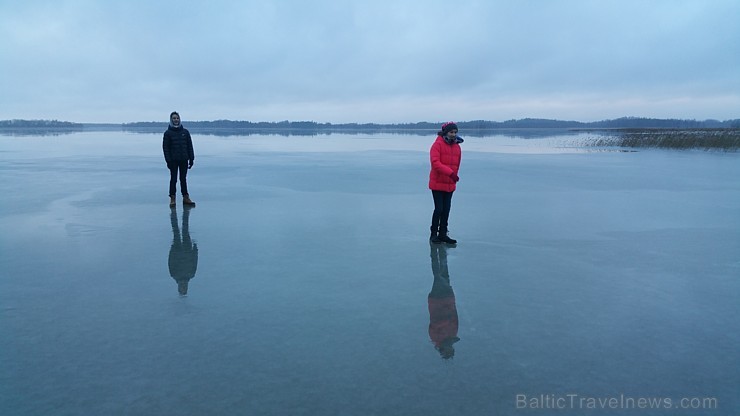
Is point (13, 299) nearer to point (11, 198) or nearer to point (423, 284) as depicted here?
point (423, 284)

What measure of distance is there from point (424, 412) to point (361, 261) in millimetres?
3133

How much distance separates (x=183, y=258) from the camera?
6164 millimetres

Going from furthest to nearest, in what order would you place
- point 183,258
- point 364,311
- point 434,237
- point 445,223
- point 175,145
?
point 175,145
point 434,237
point 445,223
point 183,258
point 364,311

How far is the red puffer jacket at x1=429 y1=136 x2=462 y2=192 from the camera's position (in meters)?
6.61

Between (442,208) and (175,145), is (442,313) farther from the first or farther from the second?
(175,145)

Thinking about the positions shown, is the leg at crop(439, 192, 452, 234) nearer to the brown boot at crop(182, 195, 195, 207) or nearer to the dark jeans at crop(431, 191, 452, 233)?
the dark jeans at crop(431, 191, 452, 233)

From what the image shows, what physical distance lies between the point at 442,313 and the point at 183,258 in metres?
3.46

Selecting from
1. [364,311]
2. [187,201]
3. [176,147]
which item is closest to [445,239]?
[364,311]

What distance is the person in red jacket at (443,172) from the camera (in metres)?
6.60

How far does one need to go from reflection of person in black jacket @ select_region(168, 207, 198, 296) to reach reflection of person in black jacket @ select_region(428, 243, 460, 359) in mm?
2443

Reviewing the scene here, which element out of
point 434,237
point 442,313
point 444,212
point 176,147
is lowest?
point 442,313

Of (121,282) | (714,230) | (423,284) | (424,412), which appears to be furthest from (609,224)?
(121,282)

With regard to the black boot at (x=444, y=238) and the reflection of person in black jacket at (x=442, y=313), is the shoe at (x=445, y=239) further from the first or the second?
the reflection of person in black jacket at (x=442, y=313)

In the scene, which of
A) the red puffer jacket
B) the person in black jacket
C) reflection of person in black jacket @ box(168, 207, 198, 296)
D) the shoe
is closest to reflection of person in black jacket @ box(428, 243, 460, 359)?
the shoe
